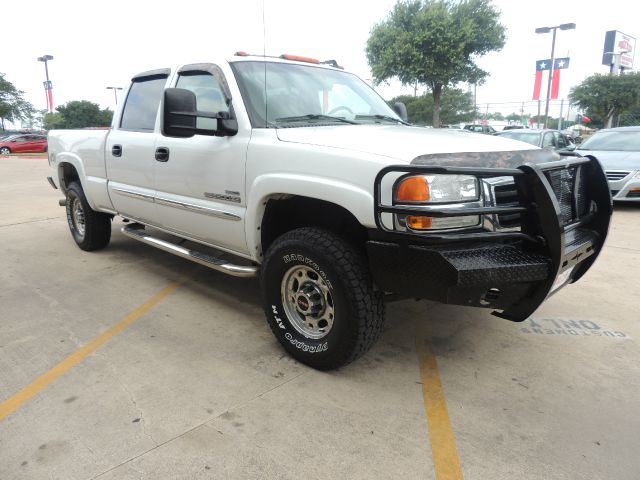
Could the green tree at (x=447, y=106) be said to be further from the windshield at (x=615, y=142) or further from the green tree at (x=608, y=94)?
the windshield at (x=615, y=142)

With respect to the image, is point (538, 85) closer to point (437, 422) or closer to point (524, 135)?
point (524, 135)

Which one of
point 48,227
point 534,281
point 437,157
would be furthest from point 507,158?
point 48,227

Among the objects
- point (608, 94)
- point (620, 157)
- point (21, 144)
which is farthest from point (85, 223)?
point (608, 94)

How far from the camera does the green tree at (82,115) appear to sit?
43094mm

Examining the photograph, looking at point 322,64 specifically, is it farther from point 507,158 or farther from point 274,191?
point 507,158

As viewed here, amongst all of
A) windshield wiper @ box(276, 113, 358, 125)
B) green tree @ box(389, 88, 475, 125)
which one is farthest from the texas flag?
windshield wiper @ box(276, 113, 358, 125)

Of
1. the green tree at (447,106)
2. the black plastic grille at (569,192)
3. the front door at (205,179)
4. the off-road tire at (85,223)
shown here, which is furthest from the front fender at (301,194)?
the green tree at (447,106)

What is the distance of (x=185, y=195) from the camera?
12.5ft

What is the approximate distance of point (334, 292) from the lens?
2723 millimetres

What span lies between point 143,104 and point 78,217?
6.98 ft

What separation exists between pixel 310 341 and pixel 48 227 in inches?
231

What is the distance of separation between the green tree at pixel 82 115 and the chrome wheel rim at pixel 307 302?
44.2 metres

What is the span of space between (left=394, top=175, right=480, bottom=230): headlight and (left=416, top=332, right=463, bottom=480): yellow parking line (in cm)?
103

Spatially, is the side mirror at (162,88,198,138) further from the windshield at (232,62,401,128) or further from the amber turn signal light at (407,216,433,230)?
the amber turn signal light at (407,216,433,230)
